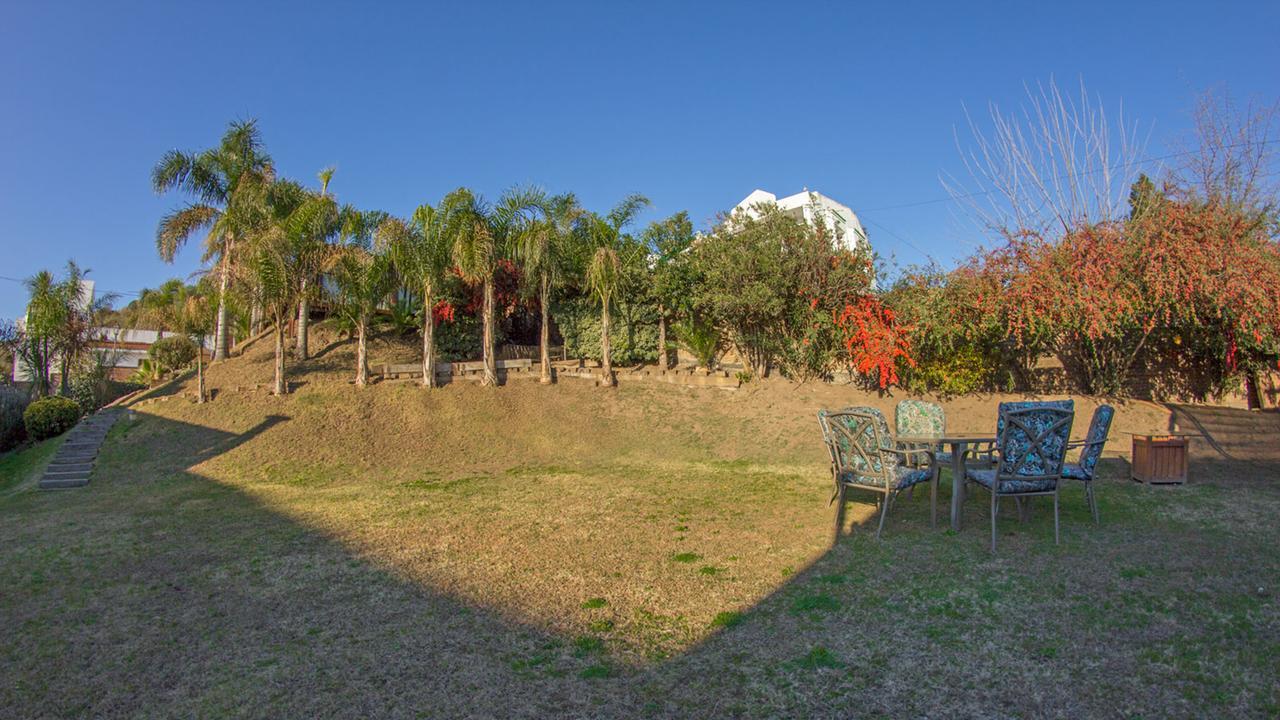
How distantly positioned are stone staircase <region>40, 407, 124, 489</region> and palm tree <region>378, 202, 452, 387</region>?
613 cm

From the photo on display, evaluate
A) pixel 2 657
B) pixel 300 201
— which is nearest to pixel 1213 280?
pixel 2 657

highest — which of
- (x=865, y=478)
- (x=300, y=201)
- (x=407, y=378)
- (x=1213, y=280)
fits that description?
(x=300, y=201)

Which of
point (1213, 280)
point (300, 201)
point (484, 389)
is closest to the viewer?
point (1213, 280)

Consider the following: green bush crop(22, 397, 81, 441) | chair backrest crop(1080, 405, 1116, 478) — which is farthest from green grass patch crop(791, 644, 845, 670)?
green bush crop(22, 397, 81, 441)

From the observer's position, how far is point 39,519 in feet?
25.3

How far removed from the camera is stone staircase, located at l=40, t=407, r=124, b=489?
10352 mm

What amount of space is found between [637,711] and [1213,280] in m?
12.2

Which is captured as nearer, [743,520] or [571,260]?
[743,520]

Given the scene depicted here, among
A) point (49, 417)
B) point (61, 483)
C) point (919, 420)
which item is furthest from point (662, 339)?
point (49, 417)

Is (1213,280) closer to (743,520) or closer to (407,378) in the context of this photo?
(743,520)

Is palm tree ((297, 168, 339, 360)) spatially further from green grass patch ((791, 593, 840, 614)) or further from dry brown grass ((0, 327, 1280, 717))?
green grass patch ((791, 593, 840, 614))

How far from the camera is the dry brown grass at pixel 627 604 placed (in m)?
3.15

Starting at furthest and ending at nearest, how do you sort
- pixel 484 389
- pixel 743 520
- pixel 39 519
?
pixel 484 389 → pixel 39 519 → pixel 743 520

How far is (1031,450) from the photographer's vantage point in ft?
17.6
